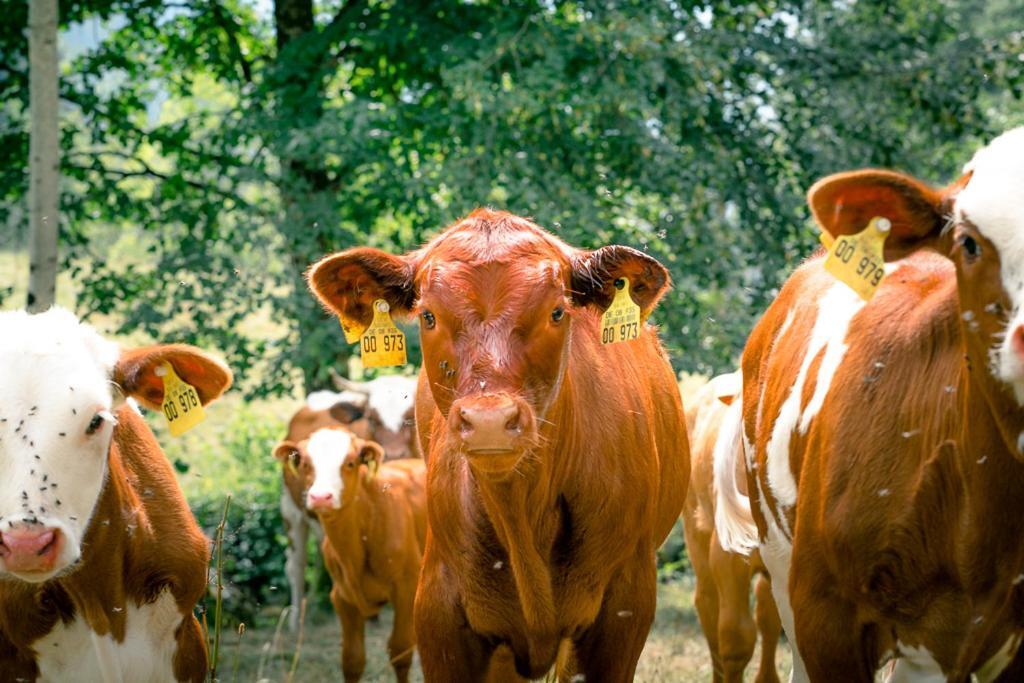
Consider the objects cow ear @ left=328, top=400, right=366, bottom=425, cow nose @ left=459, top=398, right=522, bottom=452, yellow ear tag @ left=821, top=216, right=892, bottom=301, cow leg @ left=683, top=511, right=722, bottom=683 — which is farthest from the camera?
cow ear @ left=328, top=400, right=366, bottom=425

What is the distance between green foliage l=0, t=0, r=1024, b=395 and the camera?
10039mm

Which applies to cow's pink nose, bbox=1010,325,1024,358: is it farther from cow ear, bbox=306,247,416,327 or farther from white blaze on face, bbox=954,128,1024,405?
cow ear, bbox=306,247,416,327

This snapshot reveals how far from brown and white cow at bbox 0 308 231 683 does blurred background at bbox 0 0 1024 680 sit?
4.91 metres

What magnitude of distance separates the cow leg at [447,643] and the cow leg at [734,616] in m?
2.82

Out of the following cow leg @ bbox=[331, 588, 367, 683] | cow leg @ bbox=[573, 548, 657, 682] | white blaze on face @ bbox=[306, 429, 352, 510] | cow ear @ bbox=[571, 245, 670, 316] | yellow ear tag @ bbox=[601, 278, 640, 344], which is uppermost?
cow ear @ bbox=[571, 245, 670, 316]

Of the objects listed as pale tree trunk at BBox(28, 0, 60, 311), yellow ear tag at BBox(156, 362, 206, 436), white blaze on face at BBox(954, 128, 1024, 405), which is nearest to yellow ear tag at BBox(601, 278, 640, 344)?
white blaze on face at BBox(954, 128, 1024, 405)

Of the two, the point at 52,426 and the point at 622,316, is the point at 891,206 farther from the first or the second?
the point at 52,426

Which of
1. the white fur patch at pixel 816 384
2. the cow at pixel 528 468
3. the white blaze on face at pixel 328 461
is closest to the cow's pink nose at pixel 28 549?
the cow at pixel 528 468

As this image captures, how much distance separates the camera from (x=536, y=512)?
4145 mm

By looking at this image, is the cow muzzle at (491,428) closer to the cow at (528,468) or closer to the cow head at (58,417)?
the cow at (528,468)

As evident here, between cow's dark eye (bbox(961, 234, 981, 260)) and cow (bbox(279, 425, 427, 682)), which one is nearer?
cow's dark eye (bbox(961, 234, 981, 260))

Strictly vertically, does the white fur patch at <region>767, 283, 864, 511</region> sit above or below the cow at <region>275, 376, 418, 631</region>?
above

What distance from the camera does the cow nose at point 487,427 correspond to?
3.52 meters

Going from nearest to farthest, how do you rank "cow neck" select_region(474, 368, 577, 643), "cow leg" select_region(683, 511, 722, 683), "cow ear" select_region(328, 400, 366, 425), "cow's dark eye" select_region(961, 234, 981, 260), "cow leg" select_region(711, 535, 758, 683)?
1. "cow's dark eye" select_region(961, 234, 981, 260)
2. "cow neck" select_region(474, 368, 577, 643)
3. "cow leg" select_region(711, 535, 758, 683)
4. "cow leg" select_region(683, 511, 722, 683)
5. "cow ear" select_region(328, 400, 366, 425)
